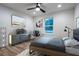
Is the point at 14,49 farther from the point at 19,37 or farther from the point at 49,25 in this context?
the point at 49,25

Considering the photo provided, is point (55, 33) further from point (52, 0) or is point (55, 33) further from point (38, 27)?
point (52, 0)

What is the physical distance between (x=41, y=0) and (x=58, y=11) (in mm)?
471

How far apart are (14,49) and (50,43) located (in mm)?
919

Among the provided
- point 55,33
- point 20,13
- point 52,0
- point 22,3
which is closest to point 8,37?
point 20,13

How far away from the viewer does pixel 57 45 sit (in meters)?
1.70

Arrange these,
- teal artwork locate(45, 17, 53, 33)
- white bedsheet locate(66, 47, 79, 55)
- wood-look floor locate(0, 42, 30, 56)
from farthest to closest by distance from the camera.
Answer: teal artwork locate(45, 17, 53, 33), wood-look floor locate(0, 42, 30, 56), white bedsheet locate(66, 47, 79, 55)

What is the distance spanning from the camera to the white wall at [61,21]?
1.86 meters

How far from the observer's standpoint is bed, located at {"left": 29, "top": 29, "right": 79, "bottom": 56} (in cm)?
163

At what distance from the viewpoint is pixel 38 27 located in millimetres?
2068

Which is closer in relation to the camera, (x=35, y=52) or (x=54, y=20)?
(x=35, y=52)

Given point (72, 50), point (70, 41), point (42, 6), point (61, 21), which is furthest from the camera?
point (61, 21)

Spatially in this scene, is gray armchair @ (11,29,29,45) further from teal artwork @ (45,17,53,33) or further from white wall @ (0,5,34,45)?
teal artwork @ (45,17,53,33)

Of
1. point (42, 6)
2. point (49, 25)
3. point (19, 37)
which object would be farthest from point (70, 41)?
point (19, 37)

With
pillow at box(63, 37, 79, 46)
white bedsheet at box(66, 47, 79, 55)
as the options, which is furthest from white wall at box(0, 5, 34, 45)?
white bedsheet at box(66, 47, 79, 55)
